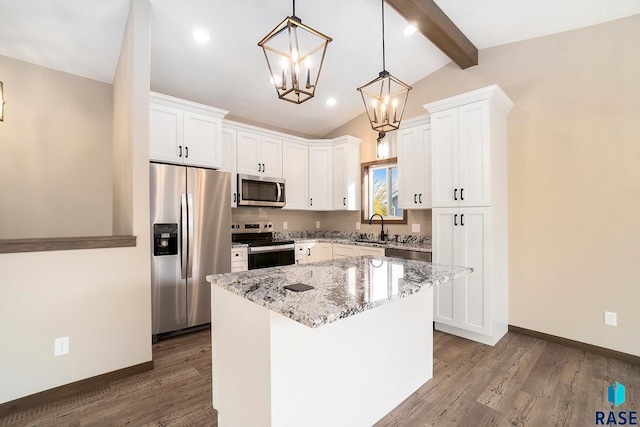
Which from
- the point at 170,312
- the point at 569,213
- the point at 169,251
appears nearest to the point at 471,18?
the point at 569,213

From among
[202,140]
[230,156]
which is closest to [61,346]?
[202,140]

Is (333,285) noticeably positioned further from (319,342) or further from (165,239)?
(165,239)

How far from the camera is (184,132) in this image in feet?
10.9

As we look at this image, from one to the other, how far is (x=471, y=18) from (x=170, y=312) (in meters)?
4.20

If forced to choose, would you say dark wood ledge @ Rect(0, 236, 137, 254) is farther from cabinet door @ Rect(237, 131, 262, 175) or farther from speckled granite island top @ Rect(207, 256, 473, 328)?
cabinet door @ Rect(237, 131, 262, 175)

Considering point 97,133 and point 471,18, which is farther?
point 97,133

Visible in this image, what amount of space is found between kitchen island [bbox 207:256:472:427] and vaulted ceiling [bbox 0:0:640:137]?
2.29 metres

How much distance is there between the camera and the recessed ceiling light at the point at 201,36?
2840 millimetres

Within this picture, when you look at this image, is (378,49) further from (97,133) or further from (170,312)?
(170,312)

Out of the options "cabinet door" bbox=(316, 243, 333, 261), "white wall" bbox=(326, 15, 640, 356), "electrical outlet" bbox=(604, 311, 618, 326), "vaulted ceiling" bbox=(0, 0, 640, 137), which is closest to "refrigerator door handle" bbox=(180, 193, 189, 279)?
"vaulted ceiling" bbox=(0, 0, 640, 137)

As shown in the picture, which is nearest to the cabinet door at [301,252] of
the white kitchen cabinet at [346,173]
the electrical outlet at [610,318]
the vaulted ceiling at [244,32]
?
the white kitchen cabinet at [346,173]

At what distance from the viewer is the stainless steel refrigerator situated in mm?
2920

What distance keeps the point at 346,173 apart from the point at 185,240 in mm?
2532

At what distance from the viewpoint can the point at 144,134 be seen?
2404mm
